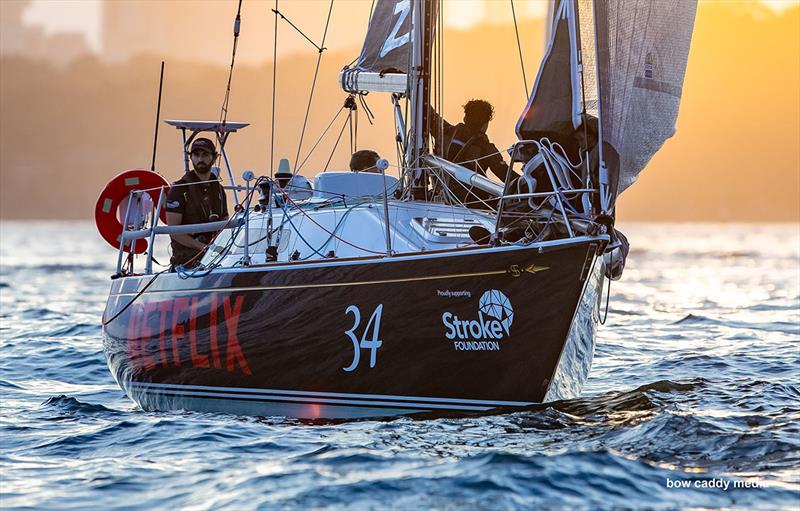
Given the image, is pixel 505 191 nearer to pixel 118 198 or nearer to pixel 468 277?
pixel 468 277

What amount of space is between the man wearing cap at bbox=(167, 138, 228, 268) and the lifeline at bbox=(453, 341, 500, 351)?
9.97ft

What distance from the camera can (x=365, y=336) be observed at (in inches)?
304

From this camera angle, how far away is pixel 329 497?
595 cm

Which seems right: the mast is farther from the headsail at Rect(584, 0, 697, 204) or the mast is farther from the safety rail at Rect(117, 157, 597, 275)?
the headsail at Rect(584, 0, 697, 204)

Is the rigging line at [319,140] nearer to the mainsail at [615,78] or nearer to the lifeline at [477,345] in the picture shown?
the mainsail at [615,78]

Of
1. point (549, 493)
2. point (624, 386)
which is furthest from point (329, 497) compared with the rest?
point (624, 386)

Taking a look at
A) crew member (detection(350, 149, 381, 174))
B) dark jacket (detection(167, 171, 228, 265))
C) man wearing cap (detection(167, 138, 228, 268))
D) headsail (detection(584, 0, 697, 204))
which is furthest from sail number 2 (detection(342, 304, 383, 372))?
crew member (detection(350, 149, 381, 174))

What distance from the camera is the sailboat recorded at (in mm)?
7363

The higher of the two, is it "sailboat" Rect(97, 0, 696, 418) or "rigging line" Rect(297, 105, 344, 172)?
"rigging line" Rect(297, 105, 344, 172)

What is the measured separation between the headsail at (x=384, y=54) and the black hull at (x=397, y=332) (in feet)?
9.89

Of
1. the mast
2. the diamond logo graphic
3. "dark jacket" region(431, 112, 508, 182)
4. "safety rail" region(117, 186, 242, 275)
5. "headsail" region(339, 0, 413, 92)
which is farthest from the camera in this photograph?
"headsail" region(339, 0, 413, 92)

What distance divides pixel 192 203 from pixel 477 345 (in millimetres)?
3462

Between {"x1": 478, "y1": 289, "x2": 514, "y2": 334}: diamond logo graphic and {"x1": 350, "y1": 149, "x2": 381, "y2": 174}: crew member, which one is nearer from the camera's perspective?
{"x1": 478, "y1": 289, "x2": 514, "y2": 334}: diamond logo graphic

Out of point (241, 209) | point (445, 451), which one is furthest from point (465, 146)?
point (445, 451)
